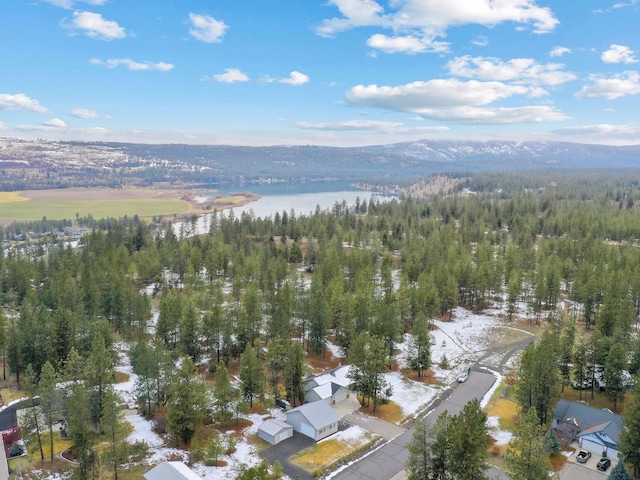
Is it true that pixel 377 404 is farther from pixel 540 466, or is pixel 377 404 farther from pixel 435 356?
pixel 540 466

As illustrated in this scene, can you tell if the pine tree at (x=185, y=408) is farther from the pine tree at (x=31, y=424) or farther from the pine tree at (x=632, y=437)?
the pine tree at (x=632, y=437)

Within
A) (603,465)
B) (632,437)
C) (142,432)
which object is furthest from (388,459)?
(142,432)

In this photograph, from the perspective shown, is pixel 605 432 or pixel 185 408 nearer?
pixel 605 432

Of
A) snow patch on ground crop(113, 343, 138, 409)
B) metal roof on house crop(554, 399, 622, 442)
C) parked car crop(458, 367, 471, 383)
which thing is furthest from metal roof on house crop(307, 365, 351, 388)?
metal roof on house crop(554, 399, 622, 442)

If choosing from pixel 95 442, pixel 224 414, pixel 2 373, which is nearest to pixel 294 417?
pixel 224 414

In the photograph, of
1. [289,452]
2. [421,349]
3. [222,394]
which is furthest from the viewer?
[421,349]

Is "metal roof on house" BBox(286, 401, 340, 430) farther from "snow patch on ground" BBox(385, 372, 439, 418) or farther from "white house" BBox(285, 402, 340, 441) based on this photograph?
"snow patch on ground" BBox(385, 372, 439, 418)

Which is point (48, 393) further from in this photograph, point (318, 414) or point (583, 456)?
point (583, 456)

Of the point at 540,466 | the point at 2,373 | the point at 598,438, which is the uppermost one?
the point at 540,466
